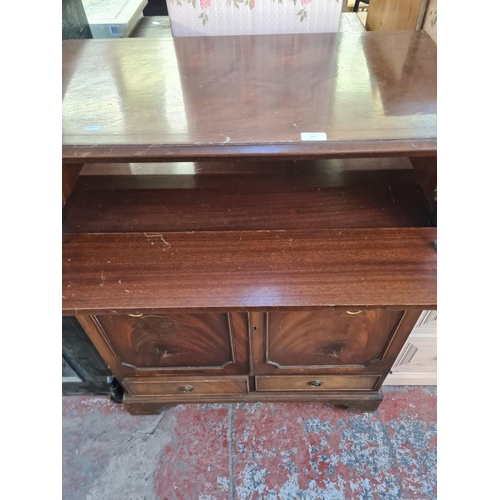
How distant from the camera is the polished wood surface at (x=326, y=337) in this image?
806mm

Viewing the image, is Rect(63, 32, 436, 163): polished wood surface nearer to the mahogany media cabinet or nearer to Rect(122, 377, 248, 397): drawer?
the mahogany media cabinet

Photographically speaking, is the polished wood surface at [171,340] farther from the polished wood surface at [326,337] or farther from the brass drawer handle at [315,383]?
the brass drawer handle at [315,383]

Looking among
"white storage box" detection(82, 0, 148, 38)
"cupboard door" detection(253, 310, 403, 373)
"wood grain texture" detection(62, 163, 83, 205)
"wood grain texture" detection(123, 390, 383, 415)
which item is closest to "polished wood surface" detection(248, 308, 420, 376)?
"cupboard door" detection(253, 310, 403, 373)

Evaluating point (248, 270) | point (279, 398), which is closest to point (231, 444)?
point (279, 398)

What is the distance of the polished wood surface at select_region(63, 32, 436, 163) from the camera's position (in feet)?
2.27

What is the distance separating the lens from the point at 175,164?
3.26ft

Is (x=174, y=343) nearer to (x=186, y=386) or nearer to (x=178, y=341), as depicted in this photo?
(x=178, y=341)

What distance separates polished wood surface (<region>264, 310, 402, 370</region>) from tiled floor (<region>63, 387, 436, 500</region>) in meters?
0.28

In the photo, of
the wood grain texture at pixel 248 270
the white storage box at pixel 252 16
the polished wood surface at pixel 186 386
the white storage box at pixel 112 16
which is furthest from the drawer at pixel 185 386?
the white storage box at pixel 112 16

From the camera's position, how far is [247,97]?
0.80 m

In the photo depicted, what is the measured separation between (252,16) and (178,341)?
94cm

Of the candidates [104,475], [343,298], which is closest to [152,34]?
[343,298]
